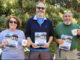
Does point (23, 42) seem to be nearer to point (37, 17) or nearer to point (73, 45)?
point (37, 17)

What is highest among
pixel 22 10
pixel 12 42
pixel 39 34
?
pixel 22 10

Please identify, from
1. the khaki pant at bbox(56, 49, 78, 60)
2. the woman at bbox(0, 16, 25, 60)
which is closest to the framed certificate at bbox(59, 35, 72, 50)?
the khaki pant at bbox(56, 49, 78, 60)

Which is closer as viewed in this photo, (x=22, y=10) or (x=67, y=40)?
(x=67, y=40)

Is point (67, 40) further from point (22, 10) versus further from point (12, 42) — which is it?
point (22, 10)

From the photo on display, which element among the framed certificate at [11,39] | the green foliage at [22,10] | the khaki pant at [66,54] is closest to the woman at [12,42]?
the framed certificate at [11,39]

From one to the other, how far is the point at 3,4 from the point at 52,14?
1.29 m

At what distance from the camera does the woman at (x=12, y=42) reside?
3445 mm

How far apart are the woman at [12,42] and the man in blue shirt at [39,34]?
0.19m

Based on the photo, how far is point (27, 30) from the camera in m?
3.60

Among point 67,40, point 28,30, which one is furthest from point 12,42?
point 67,40

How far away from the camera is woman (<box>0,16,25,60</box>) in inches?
136

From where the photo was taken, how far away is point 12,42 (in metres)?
3.46

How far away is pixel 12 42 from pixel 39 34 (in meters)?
0.47

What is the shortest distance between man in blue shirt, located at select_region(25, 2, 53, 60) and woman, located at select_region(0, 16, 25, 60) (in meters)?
0.19
